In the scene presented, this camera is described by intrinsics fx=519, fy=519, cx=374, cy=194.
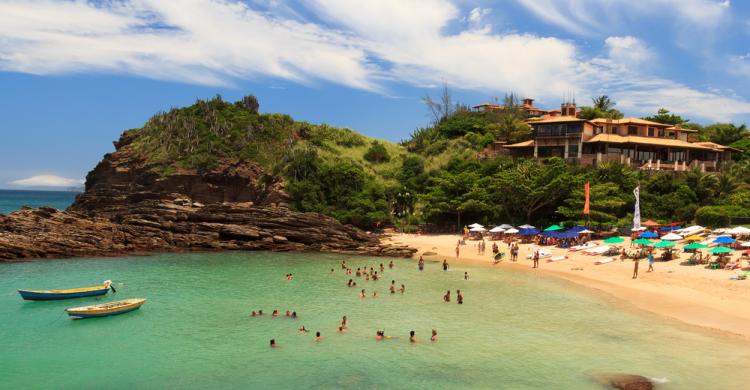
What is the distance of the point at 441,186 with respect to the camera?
5556 cm

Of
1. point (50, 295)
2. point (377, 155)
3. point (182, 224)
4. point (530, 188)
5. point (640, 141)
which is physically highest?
point (640, 141)

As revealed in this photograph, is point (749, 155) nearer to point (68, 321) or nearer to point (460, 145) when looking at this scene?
point (460, 145)

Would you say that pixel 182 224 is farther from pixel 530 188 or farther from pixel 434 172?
pixel 530 188

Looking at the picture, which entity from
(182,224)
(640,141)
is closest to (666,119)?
(640,141)

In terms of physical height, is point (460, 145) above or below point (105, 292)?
above

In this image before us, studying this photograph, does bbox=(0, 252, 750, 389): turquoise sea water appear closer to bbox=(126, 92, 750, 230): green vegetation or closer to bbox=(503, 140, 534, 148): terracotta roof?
bbox=(126, 92, 750, 230): green vegetation

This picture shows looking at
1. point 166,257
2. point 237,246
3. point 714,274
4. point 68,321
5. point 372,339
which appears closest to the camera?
point 372,339

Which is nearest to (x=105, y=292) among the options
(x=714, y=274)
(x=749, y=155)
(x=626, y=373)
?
(x=626, y=373)

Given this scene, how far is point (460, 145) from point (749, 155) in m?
35.5

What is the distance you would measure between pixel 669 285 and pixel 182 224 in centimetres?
4030

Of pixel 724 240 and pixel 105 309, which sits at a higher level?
pixel 724 240

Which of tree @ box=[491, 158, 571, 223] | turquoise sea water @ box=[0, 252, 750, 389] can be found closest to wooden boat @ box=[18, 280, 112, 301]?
turquoise sea water @ box=[0, 252, 750, 389]

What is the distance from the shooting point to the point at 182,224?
49.3 m

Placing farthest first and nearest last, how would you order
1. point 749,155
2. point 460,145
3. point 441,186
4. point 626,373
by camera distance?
point 460,145 → point 749,155 → point 441,186 → point 626,373
